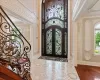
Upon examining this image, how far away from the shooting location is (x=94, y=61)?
5246 mm

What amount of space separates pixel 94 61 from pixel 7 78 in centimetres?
465

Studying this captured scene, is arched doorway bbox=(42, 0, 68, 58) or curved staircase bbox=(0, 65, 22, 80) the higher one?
arched doorway bbox=(42, 0, 68, 58)

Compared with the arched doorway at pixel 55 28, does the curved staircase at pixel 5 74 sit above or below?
below

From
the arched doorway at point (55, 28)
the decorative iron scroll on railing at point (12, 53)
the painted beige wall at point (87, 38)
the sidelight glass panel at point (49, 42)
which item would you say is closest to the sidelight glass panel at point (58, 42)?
Answer: the arched doorway at point (55, 28)

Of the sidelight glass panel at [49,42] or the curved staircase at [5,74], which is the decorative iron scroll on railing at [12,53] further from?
the sidelight glass panel at [49,42]

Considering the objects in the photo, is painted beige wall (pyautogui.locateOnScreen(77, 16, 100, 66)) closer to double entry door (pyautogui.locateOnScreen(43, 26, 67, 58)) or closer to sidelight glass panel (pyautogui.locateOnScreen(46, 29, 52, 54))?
double entry door (pyautogui.locateOnScreen(43, 26, 67, 58))

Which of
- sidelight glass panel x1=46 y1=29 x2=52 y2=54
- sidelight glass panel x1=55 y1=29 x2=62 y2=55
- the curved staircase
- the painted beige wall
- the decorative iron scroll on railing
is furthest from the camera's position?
sidelight glass panel x1=46 y1=29 x2=52 y2=54

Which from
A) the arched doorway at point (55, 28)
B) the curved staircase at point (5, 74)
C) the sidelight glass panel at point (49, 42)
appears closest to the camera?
the curved staircase at point (5, 74)

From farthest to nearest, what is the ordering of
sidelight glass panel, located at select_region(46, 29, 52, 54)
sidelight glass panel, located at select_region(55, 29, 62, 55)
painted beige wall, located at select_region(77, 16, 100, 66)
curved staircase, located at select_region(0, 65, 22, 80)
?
sidelight glass panel, located at select_region(46, 29, 52, 54)
sidelight glass panel, located at select_region(55, 29, 62, 55)
painted beige wall, located at select_region(77, 16, 100, 66)
curved staircase, located at select_region(0, 65, 22, 80)

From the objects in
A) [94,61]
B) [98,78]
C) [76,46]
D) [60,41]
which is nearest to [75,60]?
A: [76,46]

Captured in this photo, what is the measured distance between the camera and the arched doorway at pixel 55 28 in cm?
714

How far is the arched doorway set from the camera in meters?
7.14

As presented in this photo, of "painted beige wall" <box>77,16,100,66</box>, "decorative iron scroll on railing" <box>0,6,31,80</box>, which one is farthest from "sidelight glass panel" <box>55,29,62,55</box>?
"decorative iron scroll on railing" <box>0,6,31,80</box>

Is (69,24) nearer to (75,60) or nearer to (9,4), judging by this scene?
(75,60)
